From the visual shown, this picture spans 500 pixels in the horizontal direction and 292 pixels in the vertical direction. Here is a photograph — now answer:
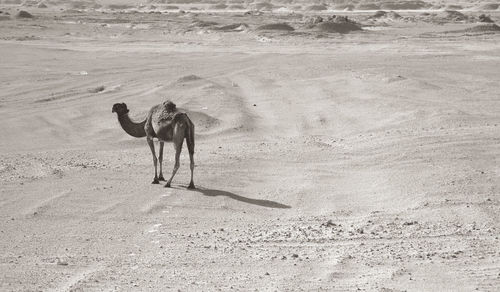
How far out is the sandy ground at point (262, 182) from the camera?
826 centimetres

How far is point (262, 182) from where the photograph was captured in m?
12.8

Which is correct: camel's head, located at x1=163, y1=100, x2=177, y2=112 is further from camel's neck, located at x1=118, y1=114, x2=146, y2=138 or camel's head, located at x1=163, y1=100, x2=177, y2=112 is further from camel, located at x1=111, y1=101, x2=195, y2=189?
camel's neck, located at x1=118, y1=114, x2=146, y2=138

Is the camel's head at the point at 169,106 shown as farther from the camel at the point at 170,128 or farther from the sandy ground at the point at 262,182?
the sandy ground at the point at 262,182

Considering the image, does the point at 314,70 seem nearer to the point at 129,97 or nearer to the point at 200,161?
the point at 129,97

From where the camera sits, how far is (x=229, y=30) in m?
46.8

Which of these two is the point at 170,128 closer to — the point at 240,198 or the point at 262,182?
the point at 240,198

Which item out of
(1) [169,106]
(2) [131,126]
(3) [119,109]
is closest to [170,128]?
(1) [169,106]

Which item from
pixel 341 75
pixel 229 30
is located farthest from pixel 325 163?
pixel 229 30

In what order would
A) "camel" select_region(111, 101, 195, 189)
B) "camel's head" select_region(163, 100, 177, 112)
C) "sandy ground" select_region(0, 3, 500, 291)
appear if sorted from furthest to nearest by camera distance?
"camel's head" select_region(163, 100, 177, 112), "camel" select_region(111, 101, 195, 189), "sandy ground" select_region(0, 3, 500, 291)

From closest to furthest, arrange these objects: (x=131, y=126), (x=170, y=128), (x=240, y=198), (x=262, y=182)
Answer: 1. (x=240, y=198)
2. (x=170, y=128)
3. (x=262, y=182)
4. (x=131, y=126)

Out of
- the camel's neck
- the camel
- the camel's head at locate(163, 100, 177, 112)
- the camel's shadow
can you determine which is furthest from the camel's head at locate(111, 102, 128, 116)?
the camel's shadow

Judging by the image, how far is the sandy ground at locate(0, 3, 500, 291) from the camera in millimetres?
8258

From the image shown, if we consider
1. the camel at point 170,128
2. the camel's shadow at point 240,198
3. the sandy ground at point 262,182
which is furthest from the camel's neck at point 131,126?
the camel's shadow at point 240,198

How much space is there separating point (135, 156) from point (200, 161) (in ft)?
4.11
